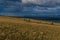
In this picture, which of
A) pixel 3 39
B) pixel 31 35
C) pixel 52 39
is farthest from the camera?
pixel 52 39

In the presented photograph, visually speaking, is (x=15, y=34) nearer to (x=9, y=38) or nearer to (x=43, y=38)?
(x=9, y=38)

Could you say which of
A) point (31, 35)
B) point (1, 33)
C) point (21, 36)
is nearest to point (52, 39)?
point (31, 35)

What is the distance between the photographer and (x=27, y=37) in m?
10.1

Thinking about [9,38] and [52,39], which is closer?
[9,38]

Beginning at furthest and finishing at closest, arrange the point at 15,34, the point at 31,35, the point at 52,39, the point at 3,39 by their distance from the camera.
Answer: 1. the point at 52,39
2. the point at 31,35
3. the point at 15,34
4. the point at 3,39

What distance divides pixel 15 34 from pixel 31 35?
99 cm

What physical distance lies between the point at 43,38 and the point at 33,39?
61 cm

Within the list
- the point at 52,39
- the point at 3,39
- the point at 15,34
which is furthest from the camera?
the point at 52,39

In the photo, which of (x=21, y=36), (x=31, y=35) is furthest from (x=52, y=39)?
(x=21, y=36)

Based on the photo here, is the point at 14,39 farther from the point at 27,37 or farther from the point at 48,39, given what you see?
the point at 48,39

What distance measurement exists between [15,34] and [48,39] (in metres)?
2.06

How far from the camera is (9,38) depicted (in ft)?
30.7

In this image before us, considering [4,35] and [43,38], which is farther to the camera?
[43,38]

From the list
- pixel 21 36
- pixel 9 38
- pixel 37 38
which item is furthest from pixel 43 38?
pixel 9 38
